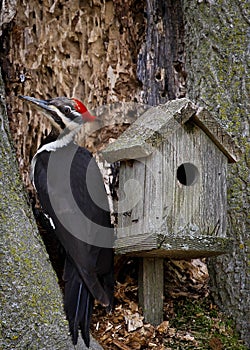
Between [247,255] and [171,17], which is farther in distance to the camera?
[171,17]

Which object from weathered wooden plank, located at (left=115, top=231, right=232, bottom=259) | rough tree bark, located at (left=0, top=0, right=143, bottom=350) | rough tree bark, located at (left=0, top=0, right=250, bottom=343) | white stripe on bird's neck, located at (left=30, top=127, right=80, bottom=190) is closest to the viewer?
weathered wooden plank, located at (left=115, top=231, right=232, bottom=259)

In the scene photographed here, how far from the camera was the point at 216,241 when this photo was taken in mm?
3432

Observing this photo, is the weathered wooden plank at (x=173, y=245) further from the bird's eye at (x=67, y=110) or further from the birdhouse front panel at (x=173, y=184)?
the bird's eye at (x=67, y=110)

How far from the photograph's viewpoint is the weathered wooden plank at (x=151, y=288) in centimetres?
371

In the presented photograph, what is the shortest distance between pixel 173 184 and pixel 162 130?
28 cm

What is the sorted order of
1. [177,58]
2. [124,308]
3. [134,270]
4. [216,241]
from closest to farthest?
[216,241] < [124,308] < [134,270] < [177,58]

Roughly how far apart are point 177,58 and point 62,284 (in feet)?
5.35

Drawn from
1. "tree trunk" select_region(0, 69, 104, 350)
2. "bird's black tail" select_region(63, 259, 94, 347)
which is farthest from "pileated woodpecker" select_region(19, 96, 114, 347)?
"tree trunk" select_region(0, 69, 104, 350)

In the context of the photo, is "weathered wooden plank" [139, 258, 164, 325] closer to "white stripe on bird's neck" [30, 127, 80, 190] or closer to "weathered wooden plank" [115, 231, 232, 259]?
"weathered wooden plank" [115, 231, 232, 259]

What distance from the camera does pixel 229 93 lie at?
4.03 meters

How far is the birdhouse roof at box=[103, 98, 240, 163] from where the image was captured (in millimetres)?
3320

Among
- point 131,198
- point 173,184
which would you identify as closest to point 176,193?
point 173,184

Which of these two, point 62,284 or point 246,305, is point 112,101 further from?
point 246,305

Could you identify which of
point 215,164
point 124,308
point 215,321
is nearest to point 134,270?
point 124,308
